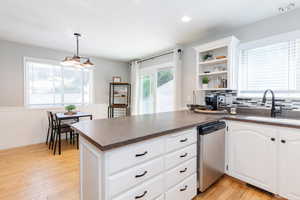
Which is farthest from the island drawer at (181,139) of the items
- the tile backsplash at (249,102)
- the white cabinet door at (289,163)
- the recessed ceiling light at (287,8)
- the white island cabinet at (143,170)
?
the recessed ceiling light at (287,8)

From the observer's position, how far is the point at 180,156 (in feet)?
4.70

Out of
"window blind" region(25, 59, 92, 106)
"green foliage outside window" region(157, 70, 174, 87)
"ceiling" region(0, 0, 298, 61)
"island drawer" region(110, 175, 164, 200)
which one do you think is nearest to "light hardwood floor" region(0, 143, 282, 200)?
"island drawer" region(110, 175, 164, 200)

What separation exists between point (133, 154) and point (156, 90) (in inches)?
126

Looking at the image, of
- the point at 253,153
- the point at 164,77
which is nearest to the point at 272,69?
the point at 253,153

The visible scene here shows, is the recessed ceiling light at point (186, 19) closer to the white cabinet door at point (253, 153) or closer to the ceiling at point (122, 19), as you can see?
the ceiling at point (122, 19)

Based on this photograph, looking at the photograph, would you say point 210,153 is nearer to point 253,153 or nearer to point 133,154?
point 253,153

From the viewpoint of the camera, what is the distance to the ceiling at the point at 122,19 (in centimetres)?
→ 184

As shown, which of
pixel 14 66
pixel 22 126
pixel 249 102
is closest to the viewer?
pixel 249 102

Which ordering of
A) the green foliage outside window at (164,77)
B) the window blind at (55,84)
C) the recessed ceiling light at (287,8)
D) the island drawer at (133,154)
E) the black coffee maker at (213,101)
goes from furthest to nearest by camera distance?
1. the green foliage outside window at (164,77)
2. the window blind at (55,84)
3. the black coffee maker at (213,101)
4. the recessed ceiling light at (287,8)
5. the island drawer at (133,154)

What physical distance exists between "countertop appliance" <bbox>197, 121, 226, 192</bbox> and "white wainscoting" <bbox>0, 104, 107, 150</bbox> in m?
3.68

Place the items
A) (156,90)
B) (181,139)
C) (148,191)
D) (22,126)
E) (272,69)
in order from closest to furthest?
(148,191) < (181,139) < (272,69) < (22,126) < (156,90)

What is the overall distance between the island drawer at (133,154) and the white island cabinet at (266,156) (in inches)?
48.9

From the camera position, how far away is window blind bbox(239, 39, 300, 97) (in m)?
1.98

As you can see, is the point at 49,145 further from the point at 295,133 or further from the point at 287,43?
the point at 287,43
